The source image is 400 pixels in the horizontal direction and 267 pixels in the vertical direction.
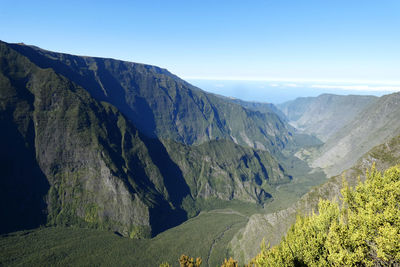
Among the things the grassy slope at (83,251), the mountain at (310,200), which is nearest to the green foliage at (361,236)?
the mountain at (310,200)

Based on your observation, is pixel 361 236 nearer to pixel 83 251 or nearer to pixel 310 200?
pixel 310 200

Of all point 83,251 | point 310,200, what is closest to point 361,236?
point 310,200

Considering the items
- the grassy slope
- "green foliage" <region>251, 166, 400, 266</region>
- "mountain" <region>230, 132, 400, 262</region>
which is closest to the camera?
"green foliage" <region>251, 166, 400, 266</region>

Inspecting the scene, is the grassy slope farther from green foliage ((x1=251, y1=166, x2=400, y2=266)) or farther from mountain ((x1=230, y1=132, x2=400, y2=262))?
green foliage ((x1=251, y1=166, x2=400, y2=266))

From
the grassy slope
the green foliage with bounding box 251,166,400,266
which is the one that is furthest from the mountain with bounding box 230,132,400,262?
the green foliage with bounding box 251,166,400,266

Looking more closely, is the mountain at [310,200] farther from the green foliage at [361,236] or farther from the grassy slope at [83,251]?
the green foliage at [361,236]

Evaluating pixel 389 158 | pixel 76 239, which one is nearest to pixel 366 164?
pixel 389 158

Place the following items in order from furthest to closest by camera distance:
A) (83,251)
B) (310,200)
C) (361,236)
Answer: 1. (83,251)
2. (310,200)
3. (361,236)
